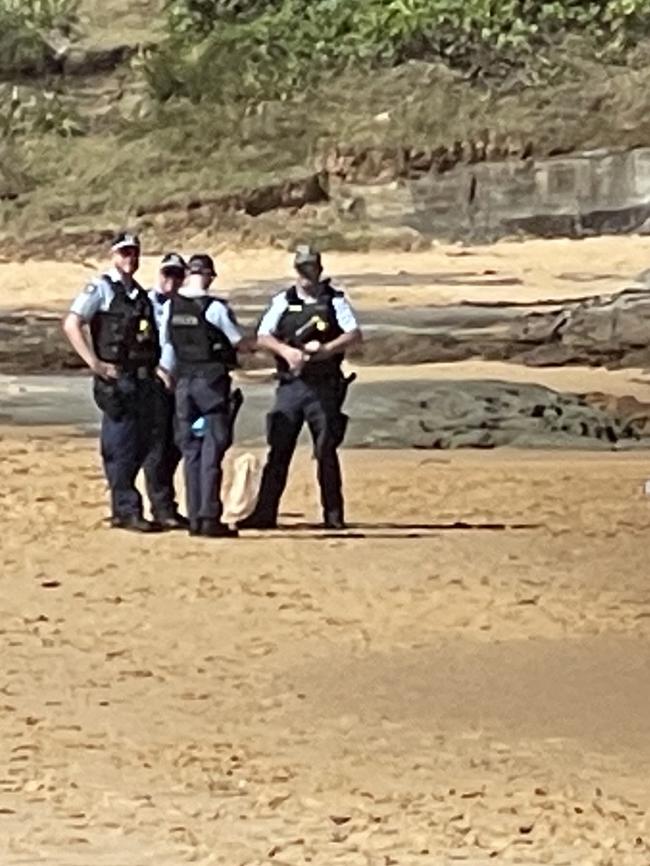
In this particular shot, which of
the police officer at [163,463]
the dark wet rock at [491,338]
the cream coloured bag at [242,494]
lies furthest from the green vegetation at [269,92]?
the police officer at [163,463]

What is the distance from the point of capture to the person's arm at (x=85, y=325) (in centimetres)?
1317

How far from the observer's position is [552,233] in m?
31.9

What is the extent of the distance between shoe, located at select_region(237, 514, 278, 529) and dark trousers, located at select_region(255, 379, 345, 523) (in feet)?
0.10

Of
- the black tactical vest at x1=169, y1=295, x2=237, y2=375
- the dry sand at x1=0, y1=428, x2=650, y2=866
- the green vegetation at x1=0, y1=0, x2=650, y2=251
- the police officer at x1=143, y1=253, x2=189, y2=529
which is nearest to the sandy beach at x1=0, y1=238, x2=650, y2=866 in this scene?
the dry sand at x1=0, y1=428, x2=650, y2=866

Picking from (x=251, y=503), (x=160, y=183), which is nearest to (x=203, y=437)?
(x=251, y=503)

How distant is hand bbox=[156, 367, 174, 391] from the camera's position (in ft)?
44.3

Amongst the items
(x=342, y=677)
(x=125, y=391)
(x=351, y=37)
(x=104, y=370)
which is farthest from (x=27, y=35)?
(x=342, y=677)

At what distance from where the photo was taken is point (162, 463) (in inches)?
545

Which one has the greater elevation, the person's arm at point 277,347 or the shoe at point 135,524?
the person's arm at point 277,347

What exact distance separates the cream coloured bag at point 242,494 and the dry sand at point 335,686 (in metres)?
0.37

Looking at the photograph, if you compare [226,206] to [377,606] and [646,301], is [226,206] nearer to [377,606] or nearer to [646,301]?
[646,301]

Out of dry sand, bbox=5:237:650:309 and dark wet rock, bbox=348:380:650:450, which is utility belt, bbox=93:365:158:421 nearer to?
dark wet rock, bbox=348:380:650:450

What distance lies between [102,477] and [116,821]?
9.04 m

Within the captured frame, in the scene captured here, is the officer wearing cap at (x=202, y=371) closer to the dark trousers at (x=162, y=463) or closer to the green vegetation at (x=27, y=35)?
the dark trousers at (x=162, y=463)
